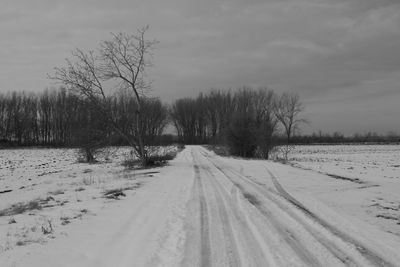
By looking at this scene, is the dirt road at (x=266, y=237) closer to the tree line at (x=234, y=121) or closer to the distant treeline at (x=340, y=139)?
the tree line at (x=234, y=121)

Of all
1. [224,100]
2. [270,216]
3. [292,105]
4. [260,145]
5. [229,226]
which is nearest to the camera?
[229,226]

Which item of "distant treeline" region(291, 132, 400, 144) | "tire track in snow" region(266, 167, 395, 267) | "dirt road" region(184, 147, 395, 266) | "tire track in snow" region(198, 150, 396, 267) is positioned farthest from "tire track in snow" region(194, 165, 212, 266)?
"distant treeline" region(291, 132, 400, 144)

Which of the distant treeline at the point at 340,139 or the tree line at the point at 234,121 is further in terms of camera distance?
the distant treeline at the point at 340,139

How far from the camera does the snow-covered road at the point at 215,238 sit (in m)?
5.72

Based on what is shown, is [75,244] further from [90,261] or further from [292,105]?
[292,105]

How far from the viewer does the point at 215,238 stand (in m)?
6.94

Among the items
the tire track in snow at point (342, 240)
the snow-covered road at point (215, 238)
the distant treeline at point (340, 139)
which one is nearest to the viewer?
the tire track in snow at point (342, 240)

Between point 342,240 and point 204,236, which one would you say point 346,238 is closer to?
point 342,240

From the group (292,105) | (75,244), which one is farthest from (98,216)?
(292,105)

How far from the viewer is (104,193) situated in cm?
1327

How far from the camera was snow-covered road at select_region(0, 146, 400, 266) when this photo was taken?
5.72 m

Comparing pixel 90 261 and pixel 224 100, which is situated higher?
pixel 224 100

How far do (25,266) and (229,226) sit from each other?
400cm

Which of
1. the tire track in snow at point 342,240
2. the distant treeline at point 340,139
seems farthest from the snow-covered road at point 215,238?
the distant treeline at point 340,139
